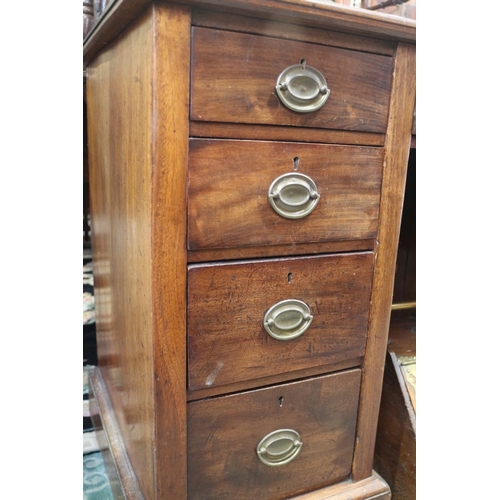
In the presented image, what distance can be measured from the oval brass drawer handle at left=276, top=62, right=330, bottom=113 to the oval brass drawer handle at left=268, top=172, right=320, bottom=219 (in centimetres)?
9

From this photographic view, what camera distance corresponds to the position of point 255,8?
1.90 feet

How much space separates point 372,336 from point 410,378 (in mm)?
191

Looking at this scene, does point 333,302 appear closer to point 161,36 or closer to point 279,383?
point 279,383

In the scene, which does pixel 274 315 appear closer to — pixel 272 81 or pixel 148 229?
pixel 148 229

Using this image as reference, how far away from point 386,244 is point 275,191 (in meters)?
0.23

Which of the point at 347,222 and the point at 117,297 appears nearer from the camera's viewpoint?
the point at 347,222

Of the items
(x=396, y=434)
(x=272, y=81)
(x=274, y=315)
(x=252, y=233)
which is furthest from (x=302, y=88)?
(x=396, y=434)

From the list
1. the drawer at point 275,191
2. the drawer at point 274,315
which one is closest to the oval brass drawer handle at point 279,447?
the drawer at point 274,315

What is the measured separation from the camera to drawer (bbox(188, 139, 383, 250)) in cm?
62

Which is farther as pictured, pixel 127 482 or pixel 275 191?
pixel 127 482

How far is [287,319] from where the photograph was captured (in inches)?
28.5

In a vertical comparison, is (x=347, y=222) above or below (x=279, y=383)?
above

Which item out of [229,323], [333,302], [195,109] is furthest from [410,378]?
[195,109]

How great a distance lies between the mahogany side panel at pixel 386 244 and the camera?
0.73 metres
